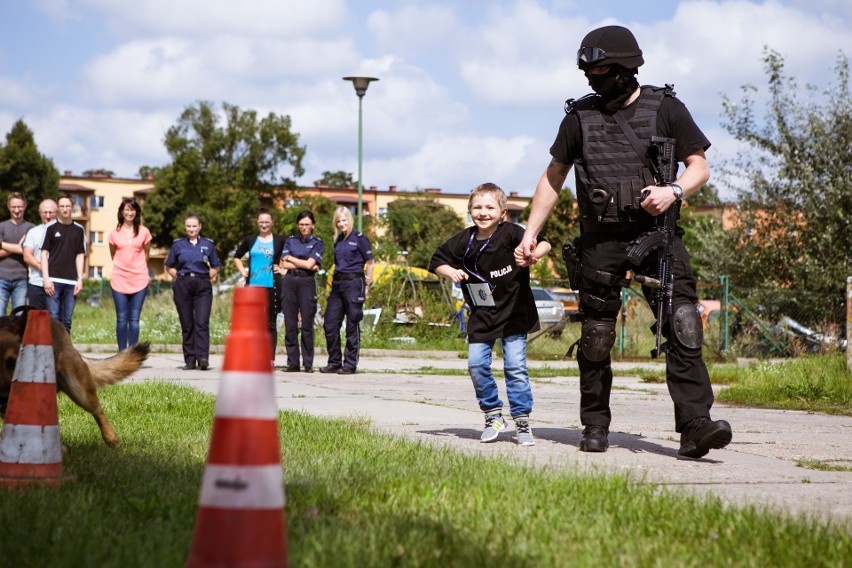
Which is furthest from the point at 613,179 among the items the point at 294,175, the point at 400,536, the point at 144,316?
the point at 294,175

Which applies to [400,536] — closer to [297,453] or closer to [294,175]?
[297,453]

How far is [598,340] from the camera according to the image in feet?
19.2

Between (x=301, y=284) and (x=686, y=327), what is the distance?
891 centimetres

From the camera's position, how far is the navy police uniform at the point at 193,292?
13.6 m

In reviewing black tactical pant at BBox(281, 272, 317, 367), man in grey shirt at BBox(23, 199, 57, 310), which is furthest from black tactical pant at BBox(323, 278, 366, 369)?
man in grey shirt at BBox(23, 199, 57, 310)

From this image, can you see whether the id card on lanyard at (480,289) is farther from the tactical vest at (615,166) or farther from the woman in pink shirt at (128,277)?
the woman in pink shirt at (128,277)

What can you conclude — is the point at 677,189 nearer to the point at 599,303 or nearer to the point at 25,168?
the point at 599,303

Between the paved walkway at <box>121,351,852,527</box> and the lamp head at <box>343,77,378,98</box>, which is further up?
the lamp head at <box>343,77,378,98</box>

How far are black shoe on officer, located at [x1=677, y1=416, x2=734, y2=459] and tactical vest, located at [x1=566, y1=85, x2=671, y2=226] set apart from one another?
110 centimetres

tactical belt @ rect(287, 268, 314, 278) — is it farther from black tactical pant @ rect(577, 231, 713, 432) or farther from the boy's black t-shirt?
black tactical pant @ rect(577, 231, 713, 432)

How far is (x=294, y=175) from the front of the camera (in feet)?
226

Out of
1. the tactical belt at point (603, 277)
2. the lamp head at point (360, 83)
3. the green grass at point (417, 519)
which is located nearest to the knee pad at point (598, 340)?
the tactical belt at point (603, 277)

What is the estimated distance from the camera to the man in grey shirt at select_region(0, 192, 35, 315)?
12438 millimetres

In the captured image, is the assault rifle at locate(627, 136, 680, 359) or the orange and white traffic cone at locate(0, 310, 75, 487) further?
the assault rifle at locate(627, 136, 680, 359)
